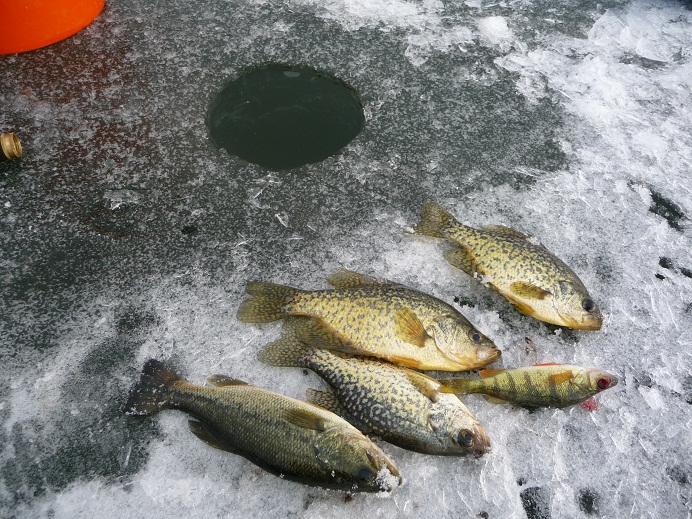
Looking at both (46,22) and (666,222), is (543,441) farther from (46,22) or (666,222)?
(46,22)

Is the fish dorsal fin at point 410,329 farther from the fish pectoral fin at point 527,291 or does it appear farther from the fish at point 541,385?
the fish pectoral fin at point 527,291

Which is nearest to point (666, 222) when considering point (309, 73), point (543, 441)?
point (543, 441)

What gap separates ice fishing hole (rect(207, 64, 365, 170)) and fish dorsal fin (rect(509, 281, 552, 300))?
1736mm

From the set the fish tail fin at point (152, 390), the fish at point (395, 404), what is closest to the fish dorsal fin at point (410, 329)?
the fish at point (395, 404)

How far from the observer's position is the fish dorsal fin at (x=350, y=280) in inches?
122

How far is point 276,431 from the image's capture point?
8.26ft

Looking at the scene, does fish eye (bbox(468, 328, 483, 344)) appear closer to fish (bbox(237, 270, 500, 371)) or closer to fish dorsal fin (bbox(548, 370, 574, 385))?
fish (bbox(237, 270, 500, 371))

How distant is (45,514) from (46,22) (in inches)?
140

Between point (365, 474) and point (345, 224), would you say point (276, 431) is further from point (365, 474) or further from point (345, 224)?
point (345, 224)

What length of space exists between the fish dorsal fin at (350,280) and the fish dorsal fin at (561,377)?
94cm

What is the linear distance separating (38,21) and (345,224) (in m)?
2.89

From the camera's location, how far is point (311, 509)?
99.7 inches

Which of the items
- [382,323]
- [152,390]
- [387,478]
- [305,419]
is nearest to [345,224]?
[382,323]

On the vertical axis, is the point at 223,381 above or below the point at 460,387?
below
